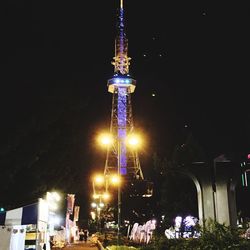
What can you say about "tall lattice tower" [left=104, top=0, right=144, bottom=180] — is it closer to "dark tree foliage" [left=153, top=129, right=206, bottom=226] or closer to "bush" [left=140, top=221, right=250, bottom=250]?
"dark tree foliage" [left=153, top=129, right=206, bottom=226]

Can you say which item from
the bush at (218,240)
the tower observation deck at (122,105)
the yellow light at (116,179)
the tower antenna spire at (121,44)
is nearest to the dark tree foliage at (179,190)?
the yellow light at (116,179)

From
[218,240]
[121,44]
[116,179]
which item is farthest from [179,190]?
[121,44]

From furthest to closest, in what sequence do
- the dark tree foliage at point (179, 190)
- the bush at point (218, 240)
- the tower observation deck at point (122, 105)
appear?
the tower observation deck at point (122, 105), the dark tree foliage at point (179, 190), the bush at point (218, 240)

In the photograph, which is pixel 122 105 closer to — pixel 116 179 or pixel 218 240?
pixel 116 179

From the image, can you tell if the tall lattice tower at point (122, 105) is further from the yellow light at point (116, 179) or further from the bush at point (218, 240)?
the bush at point (218, 240)

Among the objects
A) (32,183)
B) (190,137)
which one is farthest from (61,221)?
(190,137)

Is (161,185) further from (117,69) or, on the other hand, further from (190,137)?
(117,69)

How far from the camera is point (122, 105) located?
68.6 m

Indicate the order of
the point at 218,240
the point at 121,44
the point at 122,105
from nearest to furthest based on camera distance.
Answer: the point at 218,240
the point at 121,44
the point at 122,105

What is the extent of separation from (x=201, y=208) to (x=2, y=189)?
14999mm

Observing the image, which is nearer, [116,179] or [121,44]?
[116,179]

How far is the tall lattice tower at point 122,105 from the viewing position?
59.5m

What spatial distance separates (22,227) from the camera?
520 inches

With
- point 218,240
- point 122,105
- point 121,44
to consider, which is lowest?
point 218,240
